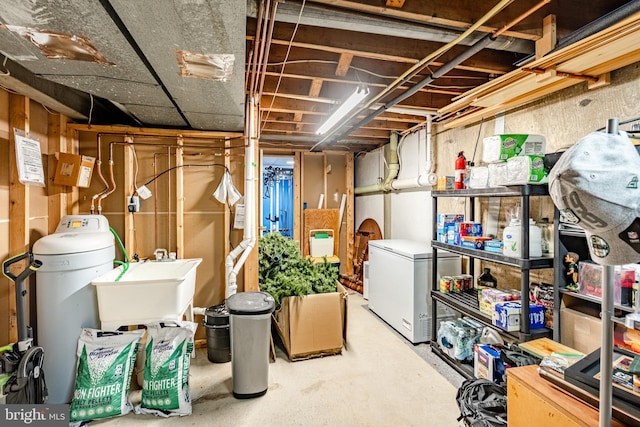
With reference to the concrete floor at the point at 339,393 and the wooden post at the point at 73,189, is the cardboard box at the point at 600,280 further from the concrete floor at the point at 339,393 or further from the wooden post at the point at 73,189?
the wooden post at the point at 73,189

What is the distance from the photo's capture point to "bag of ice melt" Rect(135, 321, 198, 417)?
2.17m

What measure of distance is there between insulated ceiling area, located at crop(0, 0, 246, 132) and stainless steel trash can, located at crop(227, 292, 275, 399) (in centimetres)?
166

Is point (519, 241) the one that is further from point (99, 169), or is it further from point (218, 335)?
point (99, 169)

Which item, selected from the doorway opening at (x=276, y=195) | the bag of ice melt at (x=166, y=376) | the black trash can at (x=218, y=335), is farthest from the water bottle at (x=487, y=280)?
the doorway opening at (x=276, y=195)

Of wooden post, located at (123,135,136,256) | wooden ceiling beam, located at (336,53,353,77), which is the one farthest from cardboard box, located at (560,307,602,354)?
wooden post, located at (123,135,136,256)

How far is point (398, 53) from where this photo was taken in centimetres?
231

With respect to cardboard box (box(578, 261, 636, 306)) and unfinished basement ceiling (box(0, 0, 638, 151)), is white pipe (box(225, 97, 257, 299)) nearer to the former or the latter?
unfinished basement ceiling (box(0, 0, 638, 151))

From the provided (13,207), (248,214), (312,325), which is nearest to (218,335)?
(312,325)

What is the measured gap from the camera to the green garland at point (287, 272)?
3066 mm

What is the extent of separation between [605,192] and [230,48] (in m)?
1.73

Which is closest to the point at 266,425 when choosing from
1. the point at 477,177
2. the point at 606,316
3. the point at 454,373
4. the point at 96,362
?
the point at 96,362

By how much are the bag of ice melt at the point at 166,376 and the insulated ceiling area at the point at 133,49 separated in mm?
1775

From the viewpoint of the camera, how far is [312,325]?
2988 mm

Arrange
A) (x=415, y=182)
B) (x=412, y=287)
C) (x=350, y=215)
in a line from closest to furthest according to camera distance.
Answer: (x=412, y=287), (x=415, y=182), (x=350, y=215)
